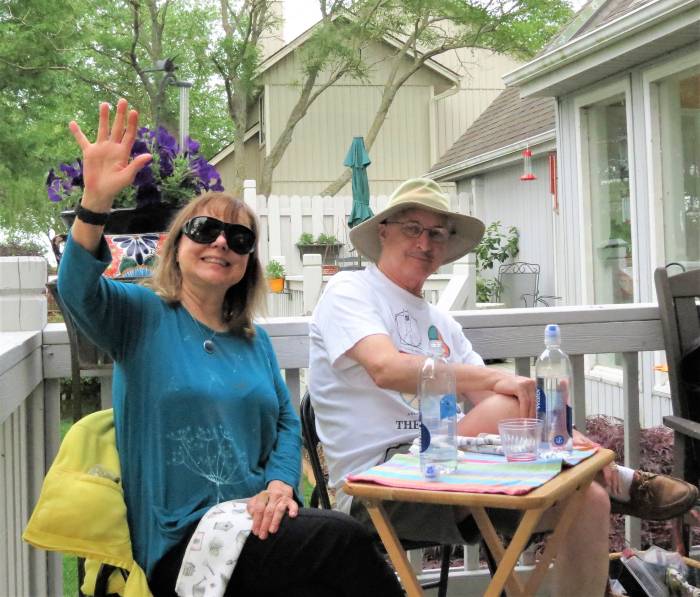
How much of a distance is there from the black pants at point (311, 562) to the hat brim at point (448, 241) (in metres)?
1.12

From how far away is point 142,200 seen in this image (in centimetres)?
251

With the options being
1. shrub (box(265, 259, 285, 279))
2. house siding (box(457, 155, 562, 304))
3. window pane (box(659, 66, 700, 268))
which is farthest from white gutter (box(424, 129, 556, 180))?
window pane (box(659, 66, 700, 268))

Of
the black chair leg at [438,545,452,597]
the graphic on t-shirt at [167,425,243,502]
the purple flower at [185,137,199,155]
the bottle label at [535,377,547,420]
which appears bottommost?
the black chair leg at [438,545,452,597]

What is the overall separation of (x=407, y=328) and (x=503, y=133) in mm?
11088

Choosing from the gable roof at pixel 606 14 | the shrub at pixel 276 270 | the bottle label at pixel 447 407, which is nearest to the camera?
the bottle label at pixel 447 407

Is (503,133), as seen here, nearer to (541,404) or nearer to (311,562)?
(541,404)

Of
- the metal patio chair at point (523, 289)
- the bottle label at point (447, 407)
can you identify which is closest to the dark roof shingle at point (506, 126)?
the metal patio chair at point (523, 289)

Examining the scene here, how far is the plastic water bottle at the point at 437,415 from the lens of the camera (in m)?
2.13

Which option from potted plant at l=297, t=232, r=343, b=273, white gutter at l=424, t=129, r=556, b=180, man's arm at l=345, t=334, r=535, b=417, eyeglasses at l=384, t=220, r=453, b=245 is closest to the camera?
man's arm at l=345, t=334, r=535, b=417

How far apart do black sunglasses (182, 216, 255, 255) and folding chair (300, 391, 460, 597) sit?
69 cm

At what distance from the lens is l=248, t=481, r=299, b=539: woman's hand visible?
6.70 feet

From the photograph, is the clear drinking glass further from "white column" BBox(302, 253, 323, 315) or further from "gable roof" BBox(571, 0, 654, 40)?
"white column" BBox(302, 253, 323, 315)

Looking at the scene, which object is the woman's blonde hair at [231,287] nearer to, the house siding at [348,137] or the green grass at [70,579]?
the green grass at [70,579]

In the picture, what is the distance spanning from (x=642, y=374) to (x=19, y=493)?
5059 mm
